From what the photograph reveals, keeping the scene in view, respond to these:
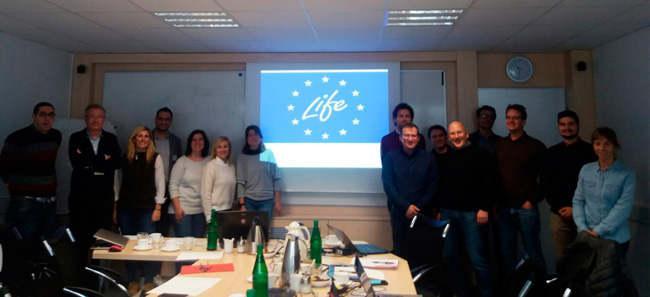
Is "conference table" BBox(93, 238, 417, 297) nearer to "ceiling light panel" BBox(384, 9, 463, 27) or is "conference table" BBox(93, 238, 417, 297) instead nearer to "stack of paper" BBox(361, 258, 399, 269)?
"stack of paper" BBox(361, 258, 399, 269)

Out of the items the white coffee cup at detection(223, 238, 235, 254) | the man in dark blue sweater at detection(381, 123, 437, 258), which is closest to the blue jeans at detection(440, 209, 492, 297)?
the man in dark blue sweater at detection(381, 123, 437, 258)

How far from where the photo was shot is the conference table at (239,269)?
1.67 metres

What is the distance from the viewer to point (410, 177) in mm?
3154

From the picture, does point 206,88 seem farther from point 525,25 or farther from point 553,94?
point 553,94

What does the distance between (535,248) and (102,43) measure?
462 cm

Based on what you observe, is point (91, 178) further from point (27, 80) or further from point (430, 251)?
point (430, 251)

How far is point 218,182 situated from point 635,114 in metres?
3.88

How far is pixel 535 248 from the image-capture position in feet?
10.5

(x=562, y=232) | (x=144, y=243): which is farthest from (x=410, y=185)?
(x=144, y=243)

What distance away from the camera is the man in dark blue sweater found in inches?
→ 123

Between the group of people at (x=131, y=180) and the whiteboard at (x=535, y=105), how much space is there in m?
2.56

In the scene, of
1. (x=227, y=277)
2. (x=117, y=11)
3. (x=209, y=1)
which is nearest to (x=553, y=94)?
(x=209, y=1)

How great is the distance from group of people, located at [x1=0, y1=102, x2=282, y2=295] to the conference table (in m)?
0.87

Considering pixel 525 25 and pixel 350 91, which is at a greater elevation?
pixel 525 25
